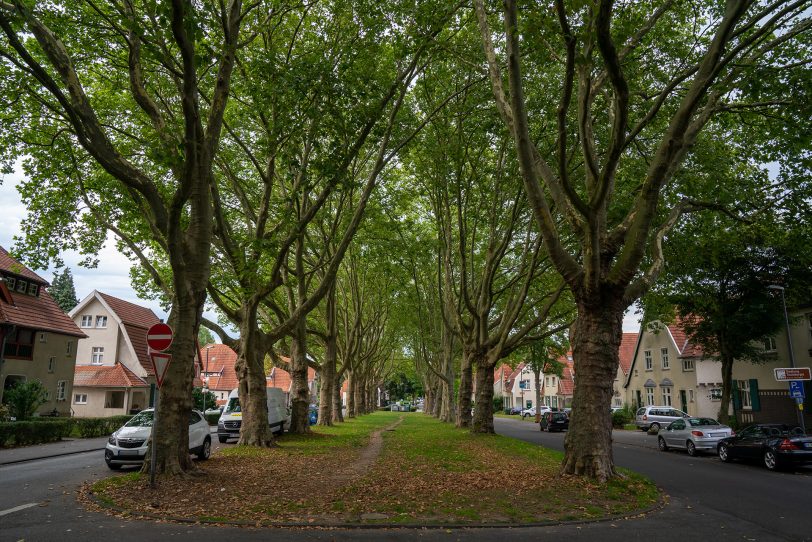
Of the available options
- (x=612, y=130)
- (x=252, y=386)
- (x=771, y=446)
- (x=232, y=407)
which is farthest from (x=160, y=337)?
(x=771, y=446)

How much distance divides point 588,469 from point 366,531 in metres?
5.21

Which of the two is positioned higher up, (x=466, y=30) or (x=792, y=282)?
(x=466, y=30)

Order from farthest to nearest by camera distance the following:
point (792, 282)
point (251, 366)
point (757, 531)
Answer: point (792, 282) < point (251, 366) < point (757, 531)

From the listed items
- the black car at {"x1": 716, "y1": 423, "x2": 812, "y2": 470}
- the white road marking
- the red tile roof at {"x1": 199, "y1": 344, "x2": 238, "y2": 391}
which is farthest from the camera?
the red tile roof at {"x1": 199, "y1": 344, "x2": 238, "y2": 391}

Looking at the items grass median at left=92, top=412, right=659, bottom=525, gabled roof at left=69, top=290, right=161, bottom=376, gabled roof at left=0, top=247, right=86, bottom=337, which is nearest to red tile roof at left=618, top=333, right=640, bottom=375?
gabled roof at left=69, top=290, right=161, bottom=376

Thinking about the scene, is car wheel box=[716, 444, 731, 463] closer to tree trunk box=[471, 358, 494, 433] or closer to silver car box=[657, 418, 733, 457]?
silver car box=[657, 418, 733, 457]

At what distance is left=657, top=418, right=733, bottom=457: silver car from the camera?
21.9 meters

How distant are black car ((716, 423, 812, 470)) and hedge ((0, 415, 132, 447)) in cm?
2624

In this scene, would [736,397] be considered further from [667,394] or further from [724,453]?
[724,453]

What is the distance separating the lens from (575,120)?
16.8 meters

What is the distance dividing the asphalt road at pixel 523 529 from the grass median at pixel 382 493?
47 cm

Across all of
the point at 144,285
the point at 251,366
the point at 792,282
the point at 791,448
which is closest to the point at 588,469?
the point at 791,448

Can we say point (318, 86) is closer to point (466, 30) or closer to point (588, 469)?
point (466, 30)

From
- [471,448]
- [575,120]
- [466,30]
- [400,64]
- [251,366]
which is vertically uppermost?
[466,30]
